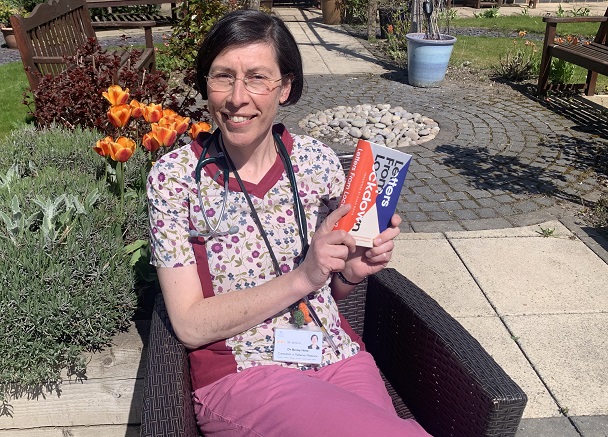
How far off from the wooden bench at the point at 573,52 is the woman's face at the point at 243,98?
599 centimetres

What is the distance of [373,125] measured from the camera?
21.1 ft

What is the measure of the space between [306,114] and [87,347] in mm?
5163

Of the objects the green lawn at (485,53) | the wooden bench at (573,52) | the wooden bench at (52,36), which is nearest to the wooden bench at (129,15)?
the wooden bench at (52,36)

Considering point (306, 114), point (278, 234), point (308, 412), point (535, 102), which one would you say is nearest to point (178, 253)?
point (278, 234)

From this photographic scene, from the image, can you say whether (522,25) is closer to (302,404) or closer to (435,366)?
(435,366)

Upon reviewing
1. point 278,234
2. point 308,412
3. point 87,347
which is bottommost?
point 87,347

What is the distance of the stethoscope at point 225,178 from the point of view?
5.97 ft

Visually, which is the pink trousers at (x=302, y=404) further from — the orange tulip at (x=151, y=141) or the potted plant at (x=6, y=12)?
the potted plant at (x=6, y=12)

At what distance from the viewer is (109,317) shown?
86.0 inches

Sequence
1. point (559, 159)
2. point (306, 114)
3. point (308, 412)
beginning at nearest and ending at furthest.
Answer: point (308, 412), point (559, 159), point (306, 114)

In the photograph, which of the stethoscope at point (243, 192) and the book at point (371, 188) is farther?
the stethoscope at point (243, 192)

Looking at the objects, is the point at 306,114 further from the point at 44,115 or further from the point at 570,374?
the point at 570,374

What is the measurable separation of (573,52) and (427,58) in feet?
5.82

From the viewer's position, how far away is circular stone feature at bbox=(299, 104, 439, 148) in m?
6.13
